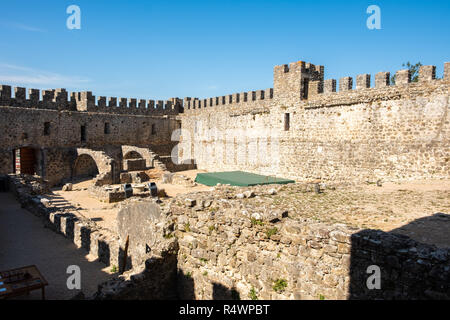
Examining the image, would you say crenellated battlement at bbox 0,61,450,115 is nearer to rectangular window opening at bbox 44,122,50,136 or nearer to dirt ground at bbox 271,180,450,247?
rectangular window opening at bbox 44,122,50,136

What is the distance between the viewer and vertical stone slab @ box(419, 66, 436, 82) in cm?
1163

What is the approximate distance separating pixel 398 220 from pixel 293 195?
11.9 ft

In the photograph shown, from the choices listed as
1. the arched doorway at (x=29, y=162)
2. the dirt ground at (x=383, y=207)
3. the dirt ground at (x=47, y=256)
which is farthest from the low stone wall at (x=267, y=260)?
the arched doorway at (x=29, y=162)

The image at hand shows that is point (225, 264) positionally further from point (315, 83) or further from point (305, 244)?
point (315, 83)

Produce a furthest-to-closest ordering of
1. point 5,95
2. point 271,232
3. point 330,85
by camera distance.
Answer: point 5,95 → point 330,85 → point 271,232

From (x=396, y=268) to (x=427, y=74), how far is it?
424 inches

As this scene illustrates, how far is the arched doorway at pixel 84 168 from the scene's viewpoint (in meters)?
23.7

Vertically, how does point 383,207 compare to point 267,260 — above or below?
above

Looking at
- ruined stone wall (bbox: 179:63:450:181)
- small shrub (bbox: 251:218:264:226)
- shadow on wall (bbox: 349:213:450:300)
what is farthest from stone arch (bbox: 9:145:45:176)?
shadow on wall (bbox: 349:213:450:300)

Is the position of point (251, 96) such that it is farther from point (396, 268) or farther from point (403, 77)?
point (396, 268)

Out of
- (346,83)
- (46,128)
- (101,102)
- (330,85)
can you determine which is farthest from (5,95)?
(346,83)

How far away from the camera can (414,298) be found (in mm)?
3590

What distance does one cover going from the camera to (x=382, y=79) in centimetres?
1300

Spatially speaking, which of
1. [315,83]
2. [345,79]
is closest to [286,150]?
[315,83]
